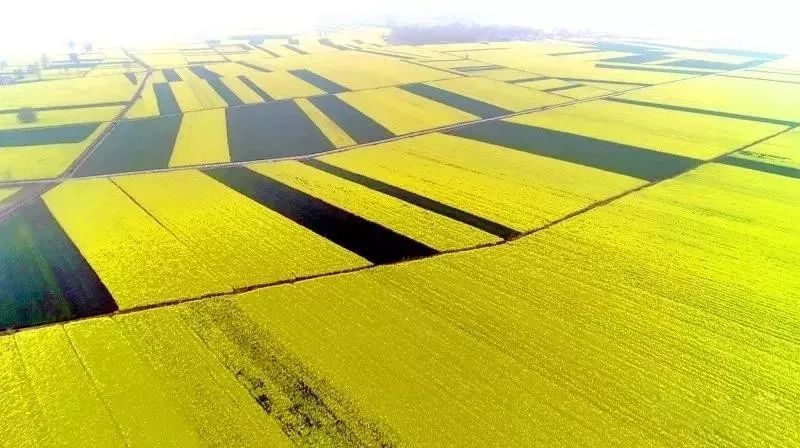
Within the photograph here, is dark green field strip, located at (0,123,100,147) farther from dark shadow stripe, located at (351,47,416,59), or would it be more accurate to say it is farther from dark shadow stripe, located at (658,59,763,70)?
dark shadow stripe, located at (658,59,763,70)

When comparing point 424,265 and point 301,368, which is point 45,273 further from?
point 424,265

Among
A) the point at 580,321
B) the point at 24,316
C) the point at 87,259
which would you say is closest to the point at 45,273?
the point at 87,259

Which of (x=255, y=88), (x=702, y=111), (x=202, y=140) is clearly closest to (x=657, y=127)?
(x=702, y=111)

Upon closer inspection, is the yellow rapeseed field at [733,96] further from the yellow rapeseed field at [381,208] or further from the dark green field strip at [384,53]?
the dark green field strip at [384,53]

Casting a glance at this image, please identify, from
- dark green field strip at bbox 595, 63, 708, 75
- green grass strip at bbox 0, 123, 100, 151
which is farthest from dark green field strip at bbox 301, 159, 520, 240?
dark green field strip at bbox 595, 63, 708, 75

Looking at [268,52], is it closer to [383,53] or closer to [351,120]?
[383,53]
